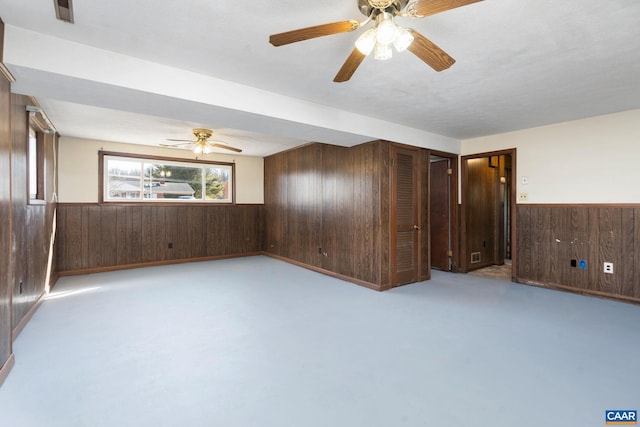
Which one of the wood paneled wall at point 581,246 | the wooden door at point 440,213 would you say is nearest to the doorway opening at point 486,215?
the wooden door at point 440,213

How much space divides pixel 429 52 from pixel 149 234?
228 inches

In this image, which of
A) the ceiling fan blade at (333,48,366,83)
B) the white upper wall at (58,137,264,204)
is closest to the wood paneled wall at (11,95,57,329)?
the white upper wall at (58,137,264,204)

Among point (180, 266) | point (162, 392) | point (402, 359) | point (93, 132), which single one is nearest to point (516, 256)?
point (402, 359)

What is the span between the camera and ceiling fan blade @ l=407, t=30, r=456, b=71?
1721 millimetres

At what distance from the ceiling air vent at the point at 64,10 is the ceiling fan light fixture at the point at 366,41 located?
170cm

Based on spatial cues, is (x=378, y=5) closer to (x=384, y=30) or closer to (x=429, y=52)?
(x=384, y=30)

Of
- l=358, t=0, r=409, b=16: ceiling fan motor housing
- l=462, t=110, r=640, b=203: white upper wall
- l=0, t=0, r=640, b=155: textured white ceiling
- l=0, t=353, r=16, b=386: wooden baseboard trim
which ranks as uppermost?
l=0, t=0, r=640, b=155: textured white ceiling

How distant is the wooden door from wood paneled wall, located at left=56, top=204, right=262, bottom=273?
3965 mm

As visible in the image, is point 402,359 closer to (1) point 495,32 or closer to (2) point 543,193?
(1) point 495,32

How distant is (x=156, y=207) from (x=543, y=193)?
6.66m

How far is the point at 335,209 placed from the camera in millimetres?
4906

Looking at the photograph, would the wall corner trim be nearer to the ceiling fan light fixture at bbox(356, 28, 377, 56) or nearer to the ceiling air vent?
the ceiling air vent

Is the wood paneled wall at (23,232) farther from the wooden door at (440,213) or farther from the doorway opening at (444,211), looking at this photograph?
the wooden door at (440,213)

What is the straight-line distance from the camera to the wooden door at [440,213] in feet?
17.5
